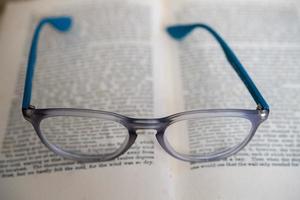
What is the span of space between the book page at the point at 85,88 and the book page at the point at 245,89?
5cm

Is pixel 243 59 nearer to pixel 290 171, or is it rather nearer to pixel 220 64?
pixel 220 64

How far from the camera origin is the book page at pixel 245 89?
1.44 ft

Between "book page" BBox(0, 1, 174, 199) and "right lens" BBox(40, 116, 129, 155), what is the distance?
0.02 m

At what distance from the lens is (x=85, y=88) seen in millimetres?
530

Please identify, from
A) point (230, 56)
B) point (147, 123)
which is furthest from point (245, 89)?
point (147, 123)

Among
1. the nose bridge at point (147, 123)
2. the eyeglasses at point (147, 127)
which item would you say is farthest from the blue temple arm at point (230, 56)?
the nose bridge at point (147, 123)

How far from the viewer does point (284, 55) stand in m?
0.56

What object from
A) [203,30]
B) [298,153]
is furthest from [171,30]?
[298,153]

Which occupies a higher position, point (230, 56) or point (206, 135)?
point (230, 56)

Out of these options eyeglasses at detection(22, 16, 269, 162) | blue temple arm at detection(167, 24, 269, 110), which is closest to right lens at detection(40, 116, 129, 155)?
eyeglasses at detection(22, 16, 269, 162)

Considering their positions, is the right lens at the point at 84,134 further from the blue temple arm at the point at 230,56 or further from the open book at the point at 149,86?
the blue temple arm at the point at 230,56

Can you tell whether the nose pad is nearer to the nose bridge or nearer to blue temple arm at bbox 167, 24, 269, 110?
the nose bridge

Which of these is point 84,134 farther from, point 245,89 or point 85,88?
point 245,89

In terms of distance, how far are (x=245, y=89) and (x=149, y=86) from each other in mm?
136
